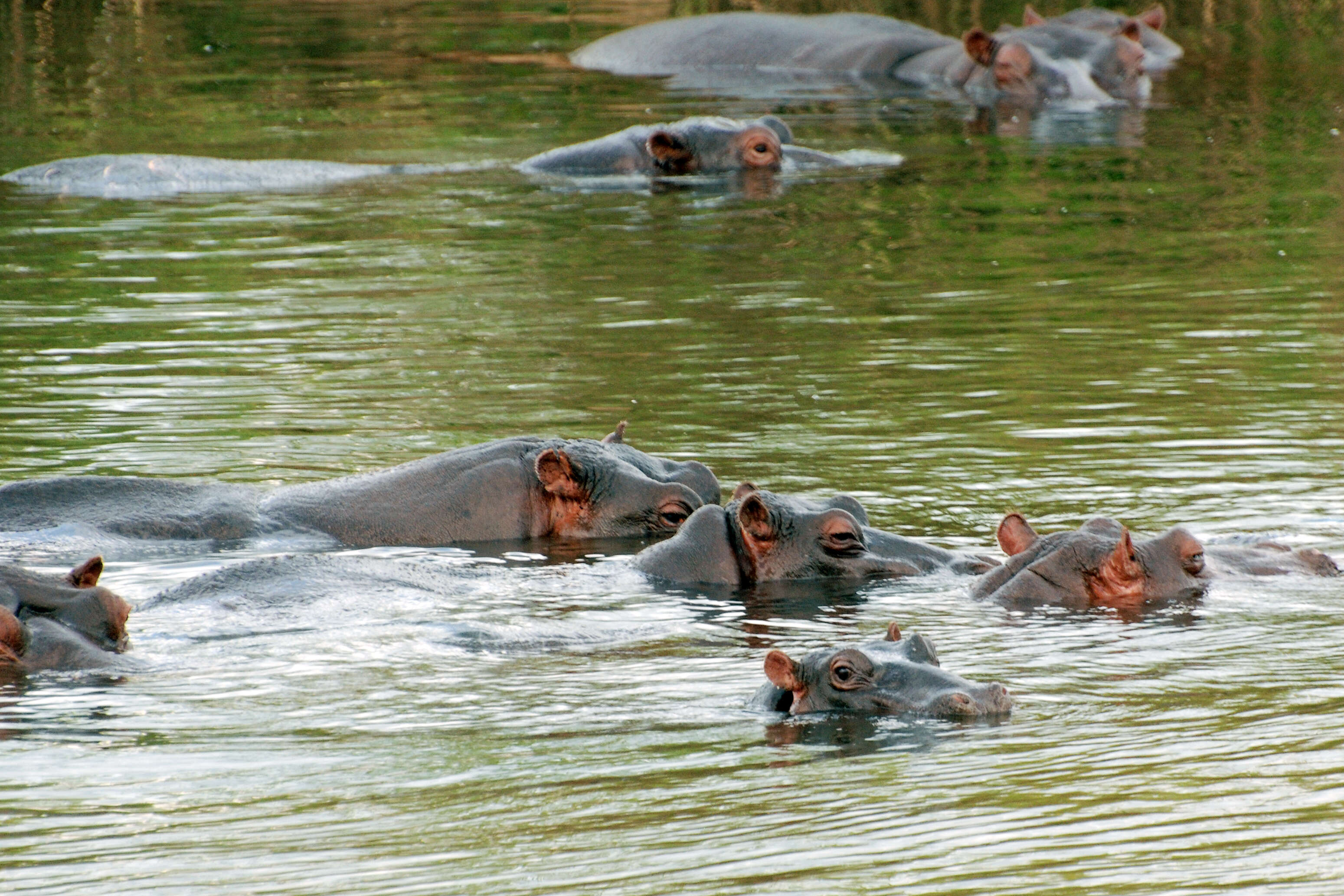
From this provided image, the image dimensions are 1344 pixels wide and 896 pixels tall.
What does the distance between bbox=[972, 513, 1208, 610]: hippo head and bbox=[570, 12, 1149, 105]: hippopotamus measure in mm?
14136

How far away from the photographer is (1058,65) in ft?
68.5

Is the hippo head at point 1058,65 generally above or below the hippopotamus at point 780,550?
above

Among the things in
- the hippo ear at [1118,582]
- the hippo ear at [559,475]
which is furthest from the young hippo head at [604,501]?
the hippo ear at [1118,582]

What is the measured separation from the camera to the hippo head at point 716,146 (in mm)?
17328

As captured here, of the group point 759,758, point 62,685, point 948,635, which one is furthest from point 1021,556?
point 62,685

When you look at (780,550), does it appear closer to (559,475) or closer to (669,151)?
(559,475)

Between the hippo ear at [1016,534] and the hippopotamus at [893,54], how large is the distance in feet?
45.7

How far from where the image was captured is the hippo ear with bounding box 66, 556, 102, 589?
6.44 m

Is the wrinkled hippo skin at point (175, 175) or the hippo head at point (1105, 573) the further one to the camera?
the wrinkled hippo skin at point (175, 175)

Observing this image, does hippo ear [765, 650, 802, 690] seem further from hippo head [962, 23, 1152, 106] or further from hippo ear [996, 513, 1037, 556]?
hippo head [962, 23, 1152, 106]

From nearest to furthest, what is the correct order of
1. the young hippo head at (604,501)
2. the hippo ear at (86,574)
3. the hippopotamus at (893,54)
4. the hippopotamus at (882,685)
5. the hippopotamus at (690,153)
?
the hippopotamus at (882,685), the hippo ear at (86,574), the young hippo head at (604,501), the hippopotamus at (690,153), the hippopotamus at (893,54)

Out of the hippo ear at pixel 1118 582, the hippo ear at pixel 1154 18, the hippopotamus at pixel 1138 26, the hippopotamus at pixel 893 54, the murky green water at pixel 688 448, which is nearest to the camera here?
the murky green water at pixel 688 448

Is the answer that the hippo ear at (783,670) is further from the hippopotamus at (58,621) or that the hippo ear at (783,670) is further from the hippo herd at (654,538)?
the hippopotamus at (58,621)

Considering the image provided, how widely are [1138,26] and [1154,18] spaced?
1.45 metres
